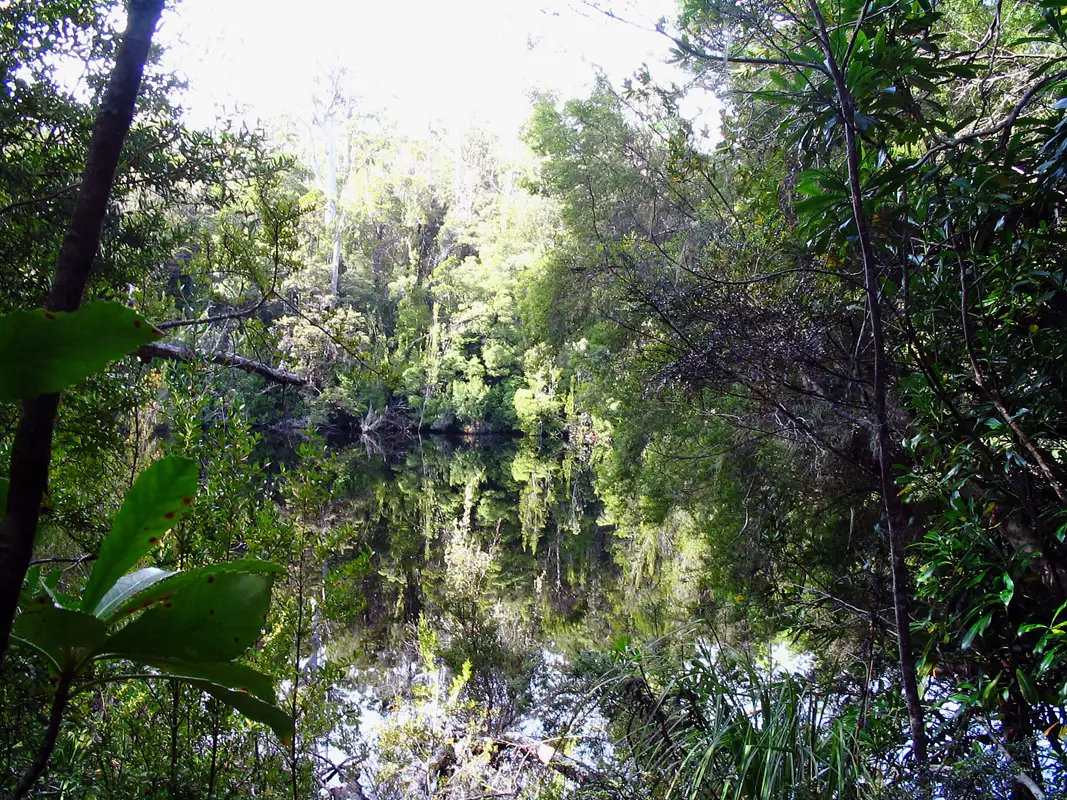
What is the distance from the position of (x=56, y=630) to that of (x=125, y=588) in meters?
0.12

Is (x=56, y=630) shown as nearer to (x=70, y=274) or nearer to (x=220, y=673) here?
(x=220, y=673)

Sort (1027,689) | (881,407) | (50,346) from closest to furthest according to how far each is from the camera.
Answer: (50,346)
(881,407)
(1027,689)

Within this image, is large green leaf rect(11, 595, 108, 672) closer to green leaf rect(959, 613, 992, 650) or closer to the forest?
the forest

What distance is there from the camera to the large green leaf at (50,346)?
0.54 metres

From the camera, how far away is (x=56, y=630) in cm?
63

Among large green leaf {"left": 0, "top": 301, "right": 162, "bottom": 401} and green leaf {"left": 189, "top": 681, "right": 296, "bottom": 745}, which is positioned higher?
large green leaf {"left": 0, "top": 301, "right": 162, "bottom": 401}

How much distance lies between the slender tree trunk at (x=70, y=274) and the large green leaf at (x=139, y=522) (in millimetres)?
143

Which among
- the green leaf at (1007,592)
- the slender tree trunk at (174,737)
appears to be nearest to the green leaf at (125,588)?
the slender tree trunk at (174,737)

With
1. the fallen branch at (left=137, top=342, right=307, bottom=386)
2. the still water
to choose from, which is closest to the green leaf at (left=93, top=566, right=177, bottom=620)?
the still water

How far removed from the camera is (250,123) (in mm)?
3625

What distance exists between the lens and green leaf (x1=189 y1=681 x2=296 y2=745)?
71 centimetres

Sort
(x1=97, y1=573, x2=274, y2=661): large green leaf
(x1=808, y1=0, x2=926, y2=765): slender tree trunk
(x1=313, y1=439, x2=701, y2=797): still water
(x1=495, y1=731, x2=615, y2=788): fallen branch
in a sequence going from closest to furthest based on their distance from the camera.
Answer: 1. (x1=97, y1=573, x2=274, y2=661): large green leaf
2. (x1=808, y1=0, x2=926, y2=765): slender tree trunk
3. (x1=495, y1=731, x2=615, y2=788): fallen branch
4. (x1=313, y1=439, x2=701, y2=797): still water

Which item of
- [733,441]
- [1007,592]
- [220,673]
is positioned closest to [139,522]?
[220,673]

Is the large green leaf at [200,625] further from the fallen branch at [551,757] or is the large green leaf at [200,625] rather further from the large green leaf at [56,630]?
the fallen branch at [551,757]
